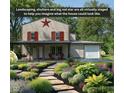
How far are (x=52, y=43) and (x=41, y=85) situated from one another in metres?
0.79

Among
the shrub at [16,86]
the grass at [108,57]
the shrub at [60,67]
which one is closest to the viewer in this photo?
the shrub at [16,86]

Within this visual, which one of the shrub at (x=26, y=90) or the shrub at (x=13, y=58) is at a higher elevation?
the shrub at (x=13, y=58)

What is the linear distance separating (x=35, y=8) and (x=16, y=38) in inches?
26.2

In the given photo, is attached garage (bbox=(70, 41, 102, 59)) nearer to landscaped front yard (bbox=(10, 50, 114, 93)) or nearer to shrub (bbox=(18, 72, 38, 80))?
landscaped front yard (bbox=(10, 50, 114, 93))

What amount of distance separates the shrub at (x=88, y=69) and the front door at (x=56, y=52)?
0.44 meters

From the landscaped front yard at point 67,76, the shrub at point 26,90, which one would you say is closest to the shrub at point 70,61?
the landscaped front yard at point 67,76

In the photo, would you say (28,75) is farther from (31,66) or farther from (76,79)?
(76,79)

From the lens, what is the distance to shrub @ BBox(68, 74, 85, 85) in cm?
884

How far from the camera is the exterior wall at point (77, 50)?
880 cm

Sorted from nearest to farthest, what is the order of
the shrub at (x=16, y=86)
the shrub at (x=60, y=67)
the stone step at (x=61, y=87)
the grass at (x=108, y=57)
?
the shrub at (x=16, y=86), the grass at (x=108, y=57), the stone step at (x=61, y=87), the shrub at (x=60, y=67)

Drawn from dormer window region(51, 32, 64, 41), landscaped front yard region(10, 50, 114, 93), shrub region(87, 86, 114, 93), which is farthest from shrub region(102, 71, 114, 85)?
dormer window region(51, 32, 64, 41)

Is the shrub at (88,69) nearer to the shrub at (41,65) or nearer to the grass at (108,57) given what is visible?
the grass at (108,57)
